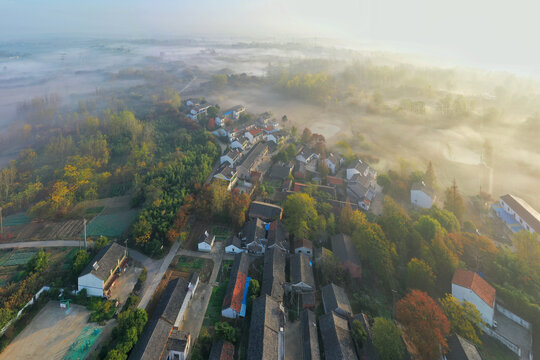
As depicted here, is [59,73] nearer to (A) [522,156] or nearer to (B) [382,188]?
(B) [382,188]

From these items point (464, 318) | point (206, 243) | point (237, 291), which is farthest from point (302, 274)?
point (464, 318)

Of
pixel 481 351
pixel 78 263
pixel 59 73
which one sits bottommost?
pixel 481 351

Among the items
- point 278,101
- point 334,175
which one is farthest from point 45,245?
point 278,101

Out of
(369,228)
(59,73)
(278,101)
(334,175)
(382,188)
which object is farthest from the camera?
(59,73)

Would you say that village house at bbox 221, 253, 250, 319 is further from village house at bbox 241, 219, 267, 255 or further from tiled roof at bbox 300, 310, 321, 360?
tiled roof at bbox 300, 310, 321, 360

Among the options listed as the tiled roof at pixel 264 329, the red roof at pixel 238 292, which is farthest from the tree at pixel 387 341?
the red roof at pixel 238 292

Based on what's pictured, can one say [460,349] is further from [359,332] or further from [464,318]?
[359,332]
